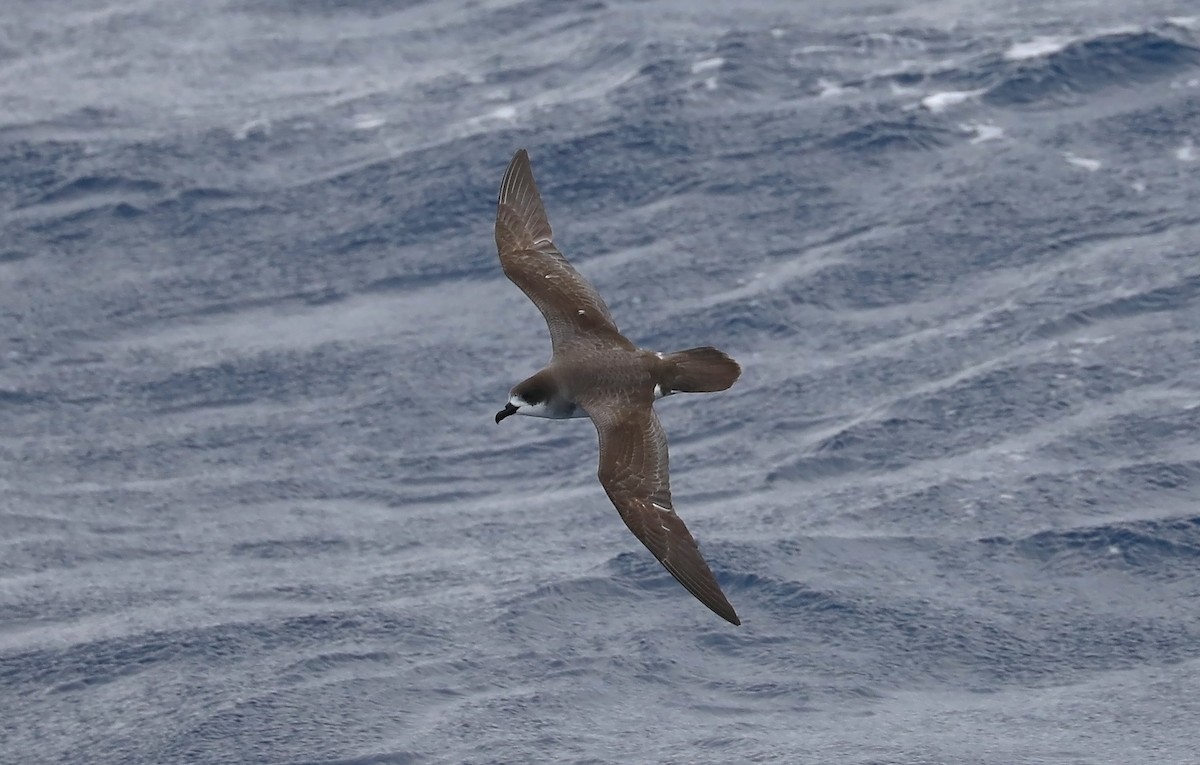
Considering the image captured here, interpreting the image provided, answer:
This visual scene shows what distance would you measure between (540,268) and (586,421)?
7.63 meters

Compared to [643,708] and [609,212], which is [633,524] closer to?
[643,708]

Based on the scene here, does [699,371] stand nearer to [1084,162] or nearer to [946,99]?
[1084,162]

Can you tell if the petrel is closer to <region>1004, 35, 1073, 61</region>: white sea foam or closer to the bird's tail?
the bird's tail

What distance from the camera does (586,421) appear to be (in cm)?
2509

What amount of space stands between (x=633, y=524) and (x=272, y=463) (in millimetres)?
10202

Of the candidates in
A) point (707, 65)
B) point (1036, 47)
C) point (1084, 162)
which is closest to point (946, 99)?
point (1036, 47)

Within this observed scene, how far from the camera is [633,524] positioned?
49.5ft

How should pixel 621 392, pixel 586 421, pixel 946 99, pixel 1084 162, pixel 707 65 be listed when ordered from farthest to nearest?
pixel 707 65, pixel 946 99, pixel 1084 162, pixel 586 421, pixel 621 392

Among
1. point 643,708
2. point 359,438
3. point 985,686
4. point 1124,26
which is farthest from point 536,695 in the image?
point 1124,26

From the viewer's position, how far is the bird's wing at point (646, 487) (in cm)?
1469

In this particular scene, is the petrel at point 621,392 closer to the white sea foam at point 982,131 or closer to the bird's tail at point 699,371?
the bird's tail at point 699,371

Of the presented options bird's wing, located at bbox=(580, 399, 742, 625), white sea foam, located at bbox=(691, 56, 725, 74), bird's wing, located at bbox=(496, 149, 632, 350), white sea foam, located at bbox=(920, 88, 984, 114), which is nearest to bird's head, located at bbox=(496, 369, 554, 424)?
bird's wing, located at bbox=(580, 399, 742, 625)

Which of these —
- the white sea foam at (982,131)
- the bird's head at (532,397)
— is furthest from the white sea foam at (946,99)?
the bird's head at (532,397)

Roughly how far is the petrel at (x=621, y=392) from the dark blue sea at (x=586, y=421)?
399 centimetres
